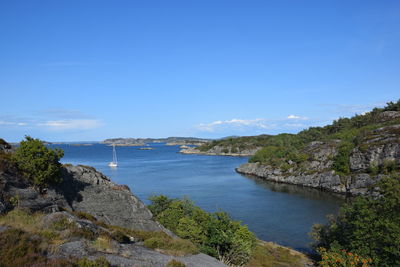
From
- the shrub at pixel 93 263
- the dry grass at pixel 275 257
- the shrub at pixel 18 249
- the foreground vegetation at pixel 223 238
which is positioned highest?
the shrub at pixel 18 249

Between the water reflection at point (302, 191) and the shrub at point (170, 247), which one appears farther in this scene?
the water reflection at point (302, 191)

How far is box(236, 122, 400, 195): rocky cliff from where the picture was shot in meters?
81.8

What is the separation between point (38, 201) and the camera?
2038 centimetres

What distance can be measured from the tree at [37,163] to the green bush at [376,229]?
29.8m

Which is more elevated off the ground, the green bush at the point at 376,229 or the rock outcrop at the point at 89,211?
the rock outcrop at the point at 89,211

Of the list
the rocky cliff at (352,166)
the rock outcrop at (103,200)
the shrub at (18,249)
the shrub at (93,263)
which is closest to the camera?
the shrub at (18,249)

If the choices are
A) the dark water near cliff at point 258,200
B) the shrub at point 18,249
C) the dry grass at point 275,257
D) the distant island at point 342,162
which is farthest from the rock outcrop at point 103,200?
the distant island at point 342,162

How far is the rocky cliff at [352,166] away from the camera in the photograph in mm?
81812

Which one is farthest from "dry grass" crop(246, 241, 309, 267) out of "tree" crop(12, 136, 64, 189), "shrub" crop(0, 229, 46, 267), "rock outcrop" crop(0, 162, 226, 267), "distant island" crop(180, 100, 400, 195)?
"distant island" crop(180, 100, 400, 195)

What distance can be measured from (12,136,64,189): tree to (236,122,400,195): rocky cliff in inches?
2983

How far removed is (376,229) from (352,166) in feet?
228

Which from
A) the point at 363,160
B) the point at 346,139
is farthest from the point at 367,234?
the point at 346,139

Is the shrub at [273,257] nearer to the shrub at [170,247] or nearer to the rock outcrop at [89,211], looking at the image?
the rock outcrop at [89,211]

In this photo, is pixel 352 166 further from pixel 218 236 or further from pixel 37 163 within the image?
pixel 37 163
